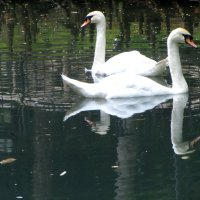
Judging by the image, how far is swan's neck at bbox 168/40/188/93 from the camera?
1180 centimetres

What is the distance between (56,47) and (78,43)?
73 centimetres

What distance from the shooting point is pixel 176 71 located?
1205 centimetres

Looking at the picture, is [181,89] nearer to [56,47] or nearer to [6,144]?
[6,144]

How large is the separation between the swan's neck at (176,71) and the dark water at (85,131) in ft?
0.69

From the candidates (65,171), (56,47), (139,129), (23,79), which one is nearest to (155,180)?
(65,171)

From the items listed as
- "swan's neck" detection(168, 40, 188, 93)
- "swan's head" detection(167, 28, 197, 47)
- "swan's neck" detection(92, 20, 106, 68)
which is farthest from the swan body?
"swan's neck" detection(92, 20, 106, 68)

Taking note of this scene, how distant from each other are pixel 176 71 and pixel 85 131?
2.70 metres

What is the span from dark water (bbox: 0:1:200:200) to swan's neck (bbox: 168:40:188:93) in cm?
21

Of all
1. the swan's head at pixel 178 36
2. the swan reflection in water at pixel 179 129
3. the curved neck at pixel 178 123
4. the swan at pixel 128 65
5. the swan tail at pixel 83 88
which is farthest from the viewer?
the swan at pixel 128 65

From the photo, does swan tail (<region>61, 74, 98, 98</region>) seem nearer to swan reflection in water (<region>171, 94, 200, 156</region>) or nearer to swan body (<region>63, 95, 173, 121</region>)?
swan body (<region>63, 95, 173, 121</region>)

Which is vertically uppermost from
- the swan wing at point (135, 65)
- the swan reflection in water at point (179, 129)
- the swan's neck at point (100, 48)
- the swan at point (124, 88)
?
the swan's neck at point (100, 48)

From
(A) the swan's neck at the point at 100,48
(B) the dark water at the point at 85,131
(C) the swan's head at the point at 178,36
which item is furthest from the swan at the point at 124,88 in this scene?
(A) the swan's neck at the point at 100,48

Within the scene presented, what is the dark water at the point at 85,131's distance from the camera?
772 centimetres

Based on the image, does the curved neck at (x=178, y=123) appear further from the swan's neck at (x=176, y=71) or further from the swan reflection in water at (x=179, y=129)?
the swan's neck at (x=176, y=71)
